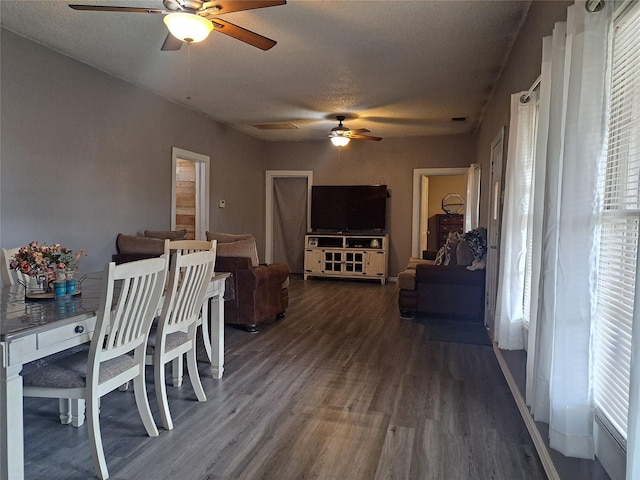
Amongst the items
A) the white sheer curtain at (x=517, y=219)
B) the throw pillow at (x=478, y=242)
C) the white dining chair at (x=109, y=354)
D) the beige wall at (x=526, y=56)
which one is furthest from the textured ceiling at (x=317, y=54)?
the white dining chair at (x=109, y=354)

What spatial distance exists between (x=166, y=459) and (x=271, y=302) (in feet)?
8.29

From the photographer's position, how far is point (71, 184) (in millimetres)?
4062

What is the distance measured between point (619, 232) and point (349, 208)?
625 cm

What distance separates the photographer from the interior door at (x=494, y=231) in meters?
3.75

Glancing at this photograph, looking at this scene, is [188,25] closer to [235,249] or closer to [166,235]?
[235,249]

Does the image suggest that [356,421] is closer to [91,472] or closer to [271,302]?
[91,472]

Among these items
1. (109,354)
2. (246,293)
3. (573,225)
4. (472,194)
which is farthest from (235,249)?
(472,194)

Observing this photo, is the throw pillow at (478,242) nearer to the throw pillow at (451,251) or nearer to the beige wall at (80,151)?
the throw pillow at (451,251)

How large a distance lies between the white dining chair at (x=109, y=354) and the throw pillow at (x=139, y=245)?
85.4 inches

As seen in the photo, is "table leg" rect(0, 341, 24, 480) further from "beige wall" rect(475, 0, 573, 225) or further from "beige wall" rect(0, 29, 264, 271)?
"beige wall" rect(475, 0, 573, 225)

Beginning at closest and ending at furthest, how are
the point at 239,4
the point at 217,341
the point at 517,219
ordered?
the point at 239,4 < the point at 517,219 < the point at 217,341

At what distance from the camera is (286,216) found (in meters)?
8.50

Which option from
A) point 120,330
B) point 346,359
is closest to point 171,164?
point 346,359

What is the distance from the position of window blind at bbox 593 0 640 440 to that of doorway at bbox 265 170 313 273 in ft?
22.0
